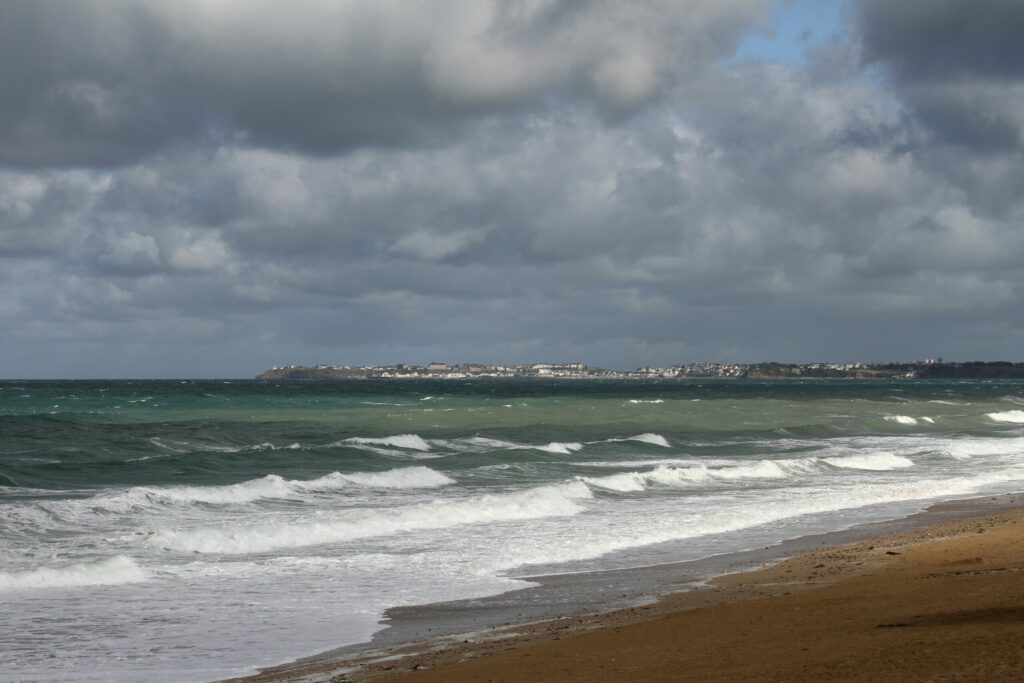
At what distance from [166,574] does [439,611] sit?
4.40m

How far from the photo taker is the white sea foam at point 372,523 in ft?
52.0

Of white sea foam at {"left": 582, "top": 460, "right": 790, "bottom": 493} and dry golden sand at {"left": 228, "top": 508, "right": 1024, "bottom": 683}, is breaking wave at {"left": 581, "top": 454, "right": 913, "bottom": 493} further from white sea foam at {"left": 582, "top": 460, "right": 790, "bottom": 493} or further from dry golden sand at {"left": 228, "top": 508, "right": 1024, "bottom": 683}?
dry golden sand at {"left": 228, "top": 508, "right": 1024, "bottom": 683}

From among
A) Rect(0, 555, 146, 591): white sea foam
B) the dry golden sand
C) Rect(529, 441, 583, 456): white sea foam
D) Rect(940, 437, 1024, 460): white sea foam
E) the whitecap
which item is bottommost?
Rect(940, 437, 1024, 460): white sea foam

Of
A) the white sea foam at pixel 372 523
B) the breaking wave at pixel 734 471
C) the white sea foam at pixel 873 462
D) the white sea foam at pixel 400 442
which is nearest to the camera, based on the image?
the white sea foam at pixel 372 523

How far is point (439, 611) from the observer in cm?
1134

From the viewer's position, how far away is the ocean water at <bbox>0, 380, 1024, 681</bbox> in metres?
10.7

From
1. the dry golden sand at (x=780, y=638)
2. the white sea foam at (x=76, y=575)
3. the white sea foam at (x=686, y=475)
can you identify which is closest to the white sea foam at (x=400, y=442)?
the white sea foam at (x=686, y=475)

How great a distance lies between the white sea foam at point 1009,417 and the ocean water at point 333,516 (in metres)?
20.6

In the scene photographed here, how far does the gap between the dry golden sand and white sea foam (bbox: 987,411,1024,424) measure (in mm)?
54978

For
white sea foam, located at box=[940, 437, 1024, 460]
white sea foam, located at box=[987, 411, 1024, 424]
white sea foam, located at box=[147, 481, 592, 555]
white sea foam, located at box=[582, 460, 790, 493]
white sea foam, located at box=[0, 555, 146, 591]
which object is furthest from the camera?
white sea foam, located at box=[987, 411, 1024, 424]

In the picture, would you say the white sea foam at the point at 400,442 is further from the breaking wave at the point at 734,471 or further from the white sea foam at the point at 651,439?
the breaking wave at the point at 734,471

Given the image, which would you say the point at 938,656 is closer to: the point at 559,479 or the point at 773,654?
the point at 773,654

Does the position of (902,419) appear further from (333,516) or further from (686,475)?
(333,516)

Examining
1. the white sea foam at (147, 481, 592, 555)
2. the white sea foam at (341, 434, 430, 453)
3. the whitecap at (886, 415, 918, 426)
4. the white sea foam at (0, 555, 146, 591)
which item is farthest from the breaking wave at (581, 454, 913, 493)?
the whitecap at (886, 415, 918, 426)
